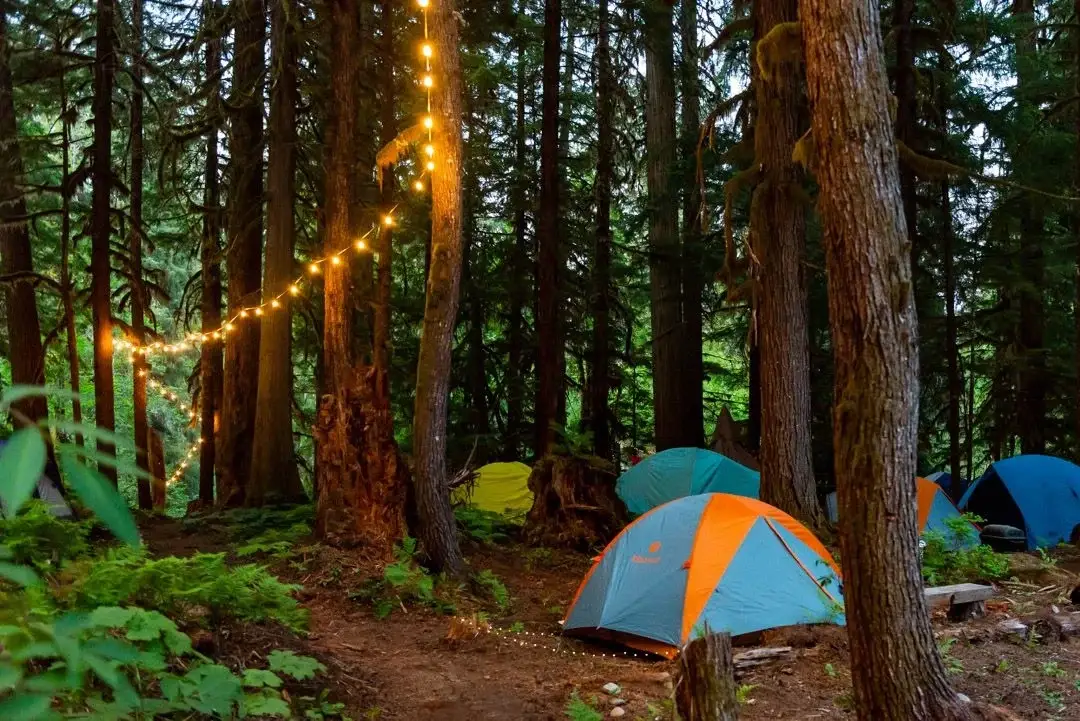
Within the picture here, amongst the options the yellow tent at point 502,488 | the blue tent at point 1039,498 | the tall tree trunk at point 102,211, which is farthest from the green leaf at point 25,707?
the blue tent at point 1039,498

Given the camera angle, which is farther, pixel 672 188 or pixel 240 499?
pixel 672 188

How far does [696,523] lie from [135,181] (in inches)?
464

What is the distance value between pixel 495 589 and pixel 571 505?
8.48 ft

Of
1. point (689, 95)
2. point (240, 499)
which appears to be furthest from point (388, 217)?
point (689, 95)

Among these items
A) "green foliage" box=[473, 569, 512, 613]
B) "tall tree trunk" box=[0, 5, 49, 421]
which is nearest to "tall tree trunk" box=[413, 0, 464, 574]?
"green foliage" box=[473, 569, 512, 613]

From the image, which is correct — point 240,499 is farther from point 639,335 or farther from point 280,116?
point 639,335

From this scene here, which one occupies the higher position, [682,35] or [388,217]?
[682,35]

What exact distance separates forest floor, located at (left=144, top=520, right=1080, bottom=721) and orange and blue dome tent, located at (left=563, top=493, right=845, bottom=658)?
0.73 ft

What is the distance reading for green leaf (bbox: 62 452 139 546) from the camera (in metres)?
0.95

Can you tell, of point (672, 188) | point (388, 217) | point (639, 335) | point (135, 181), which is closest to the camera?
point (388, 217)

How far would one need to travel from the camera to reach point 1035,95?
47.8 ft

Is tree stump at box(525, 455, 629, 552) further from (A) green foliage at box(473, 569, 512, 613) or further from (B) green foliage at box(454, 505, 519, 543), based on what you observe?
(A) green foliage at box(473, 569, 512, 613)

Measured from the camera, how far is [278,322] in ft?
36.7

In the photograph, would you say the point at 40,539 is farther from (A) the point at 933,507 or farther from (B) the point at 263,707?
(A) the point at 933,507
